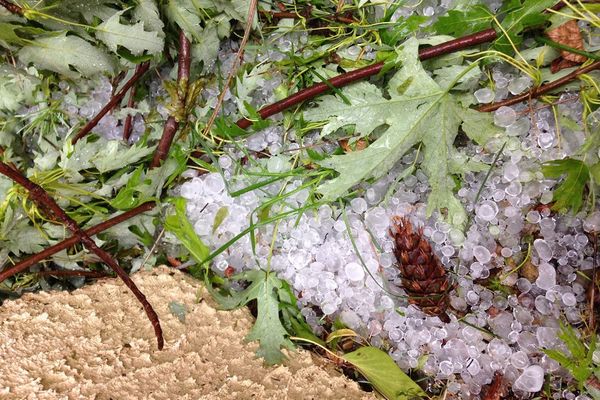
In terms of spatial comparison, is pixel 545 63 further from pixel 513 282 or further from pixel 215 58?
pixel 215 58

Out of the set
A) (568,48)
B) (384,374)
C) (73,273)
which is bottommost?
(384,374)

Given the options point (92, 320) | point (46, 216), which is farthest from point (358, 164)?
point (46, 216)

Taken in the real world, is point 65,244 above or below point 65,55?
below

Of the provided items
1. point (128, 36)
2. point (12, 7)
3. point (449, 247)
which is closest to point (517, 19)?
point (449, 247)

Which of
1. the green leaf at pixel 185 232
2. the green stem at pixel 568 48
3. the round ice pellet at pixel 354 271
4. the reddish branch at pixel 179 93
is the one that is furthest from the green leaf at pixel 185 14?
the green stem at pixel 568 48

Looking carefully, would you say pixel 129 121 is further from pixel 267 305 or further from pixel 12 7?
pixel 267 305

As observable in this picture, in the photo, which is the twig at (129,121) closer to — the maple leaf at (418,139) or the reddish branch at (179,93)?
the reddish branch at (179,93)

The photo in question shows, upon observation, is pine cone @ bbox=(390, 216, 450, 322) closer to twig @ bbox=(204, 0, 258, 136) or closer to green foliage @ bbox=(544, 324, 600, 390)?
green foliage @ bbox=(544, 324, 600, 390)
